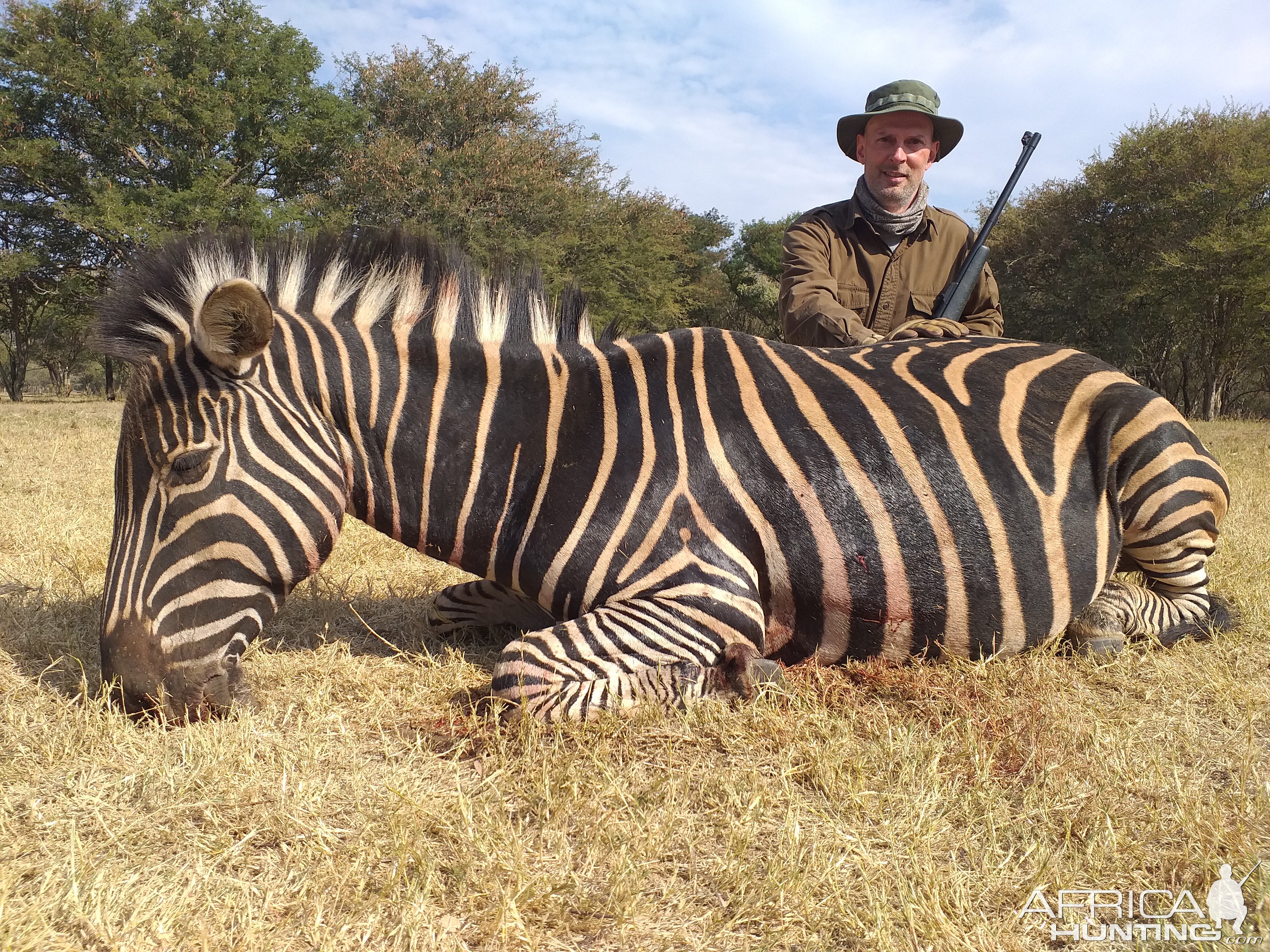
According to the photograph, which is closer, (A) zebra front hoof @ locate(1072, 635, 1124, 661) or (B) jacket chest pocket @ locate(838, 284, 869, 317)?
(A) zebra front hoof @ locate(1072, 635, 1124, 661)

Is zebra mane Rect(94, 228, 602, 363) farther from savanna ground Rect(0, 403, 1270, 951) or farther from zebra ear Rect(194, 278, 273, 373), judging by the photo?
savanna ground Rect(0, 403, 1270, 951)

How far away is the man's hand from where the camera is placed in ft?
14.7

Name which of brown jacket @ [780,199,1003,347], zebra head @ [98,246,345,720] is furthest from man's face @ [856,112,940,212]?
zebra head @ [98,246,345,720]

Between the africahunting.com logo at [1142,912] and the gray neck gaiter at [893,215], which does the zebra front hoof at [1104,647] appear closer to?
Result: the africahunting.com logo at [1142,912]

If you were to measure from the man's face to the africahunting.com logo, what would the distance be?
4.47 meters

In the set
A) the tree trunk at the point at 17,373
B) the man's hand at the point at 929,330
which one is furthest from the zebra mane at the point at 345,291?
the tree trunk at the point at 17,373

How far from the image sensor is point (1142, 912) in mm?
1925

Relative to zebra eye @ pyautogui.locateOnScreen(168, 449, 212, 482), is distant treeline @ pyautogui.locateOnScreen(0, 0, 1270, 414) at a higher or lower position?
higher

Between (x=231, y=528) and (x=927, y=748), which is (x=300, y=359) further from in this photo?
(x=927, y=748)

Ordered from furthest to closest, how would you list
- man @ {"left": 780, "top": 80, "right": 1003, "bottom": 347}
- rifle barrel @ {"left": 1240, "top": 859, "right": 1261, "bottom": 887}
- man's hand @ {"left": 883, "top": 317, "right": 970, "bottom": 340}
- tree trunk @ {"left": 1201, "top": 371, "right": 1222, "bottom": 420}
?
tree trunk @ {"left": 1201, "top": 371, "right": 1222, "bottom": 420} → man @ {"left": 780, "top": 80, "right": 1003, "bottom": 347} → man's hand @ {"left": 883, "top": 317, "right": 970, "bottom": 340} → rifle barrel @ {"left": 1240, "top": 859, "right": 1261, "bottom": 887}

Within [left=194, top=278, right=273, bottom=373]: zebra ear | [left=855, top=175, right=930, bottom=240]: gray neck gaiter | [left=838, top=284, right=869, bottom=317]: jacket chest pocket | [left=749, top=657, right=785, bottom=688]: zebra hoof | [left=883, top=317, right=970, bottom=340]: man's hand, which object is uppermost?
[left=855, top=175, right=930, bottom=240]: gray neck gaiter

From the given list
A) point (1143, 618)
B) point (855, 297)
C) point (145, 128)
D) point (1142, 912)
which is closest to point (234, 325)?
point (1142, 912)

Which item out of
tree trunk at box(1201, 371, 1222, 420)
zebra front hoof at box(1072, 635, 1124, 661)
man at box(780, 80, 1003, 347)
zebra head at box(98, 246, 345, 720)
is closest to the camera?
zebra head at box(98, 246, 345, 720)

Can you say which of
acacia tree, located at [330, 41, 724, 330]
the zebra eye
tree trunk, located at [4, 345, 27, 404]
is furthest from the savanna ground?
tree trunk, located at [4, 345, 27, 404]
